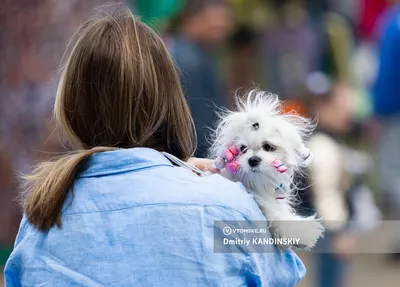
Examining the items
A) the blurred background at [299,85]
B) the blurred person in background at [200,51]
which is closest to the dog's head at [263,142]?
the blurred background at [299,85]

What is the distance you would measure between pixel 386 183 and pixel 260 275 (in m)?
4.61

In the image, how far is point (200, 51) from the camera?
19.1 feet

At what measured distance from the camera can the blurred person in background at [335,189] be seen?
5.24 m

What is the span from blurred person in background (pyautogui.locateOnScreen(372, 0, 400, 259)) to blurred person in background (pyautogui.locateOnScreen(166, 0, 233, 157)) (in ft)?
3.33

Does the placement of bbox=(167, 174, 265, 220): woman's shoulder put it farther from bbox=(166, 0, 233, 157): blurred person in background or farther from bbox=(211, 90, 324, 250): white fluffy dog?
bbox=(166, 0, 233, 157): blurred person in background

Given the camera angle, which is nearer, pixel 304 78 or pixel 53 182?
pixel 53 182

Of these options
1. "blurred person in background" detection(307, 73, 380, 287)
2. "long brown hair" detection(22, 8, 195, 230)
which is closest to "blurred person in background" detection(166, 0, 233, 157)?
"blurred person in background" detection(307, 73, 380, 287)

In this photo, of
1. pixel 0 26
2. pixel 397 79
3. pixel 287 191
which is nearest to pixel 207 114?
pixel 397 79

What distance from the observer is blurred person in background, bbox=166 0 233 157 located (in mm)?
5398

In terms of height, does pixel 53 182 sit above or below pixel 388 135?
above

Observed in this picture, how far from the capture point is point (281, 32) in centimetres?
782

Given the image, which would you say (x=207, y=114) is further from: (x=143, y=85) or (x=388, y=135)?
(x=143, y=85)

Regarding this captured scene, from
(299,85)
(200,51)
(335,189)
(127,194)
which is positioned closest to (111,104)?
(127,194)

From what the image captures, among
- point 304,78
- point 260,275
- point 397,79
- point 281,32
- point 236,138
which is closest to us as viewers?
point 260,275
